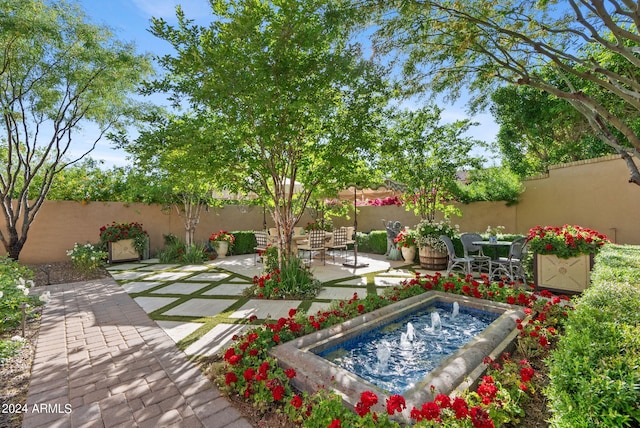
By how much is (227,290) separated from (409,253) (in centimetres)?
503

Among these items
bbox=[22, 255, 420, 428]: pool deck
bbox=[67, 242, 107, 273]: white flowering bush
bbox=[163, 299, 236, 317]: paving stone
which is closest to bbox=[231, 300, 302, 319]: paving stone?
bbox=[22, 255, 420, 428]: pool deck

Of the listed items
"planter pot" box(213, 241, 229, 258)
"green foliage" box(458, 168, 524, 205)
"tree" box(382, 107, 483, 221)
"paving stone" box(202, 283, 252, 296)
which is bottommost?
"paving stone" box(202, 283, 252, 296)

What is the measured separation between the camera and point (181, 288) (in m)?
5.39

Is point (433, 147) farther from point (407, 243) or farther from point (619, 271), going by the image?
point (619, 271)

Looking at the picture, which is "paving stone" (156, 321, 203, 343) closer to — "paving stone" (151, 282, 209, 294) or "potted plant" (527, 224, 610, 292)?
"paving stone" (151, 282, 209, 294)

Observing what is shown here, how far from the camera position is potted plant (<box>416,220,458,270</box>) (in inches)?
276

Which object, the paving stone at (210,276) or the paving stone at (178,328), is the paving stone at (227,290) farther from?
the paving stone at (178,328)

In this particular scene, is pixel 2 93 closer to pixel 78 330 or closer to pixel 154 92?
Result: pixel 154 92

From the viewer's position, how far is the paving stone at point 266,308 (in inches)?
154

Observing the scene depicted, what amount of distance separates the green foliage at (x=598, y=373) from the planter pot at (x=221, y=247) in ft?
28.7

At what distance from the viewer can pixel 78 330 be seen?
11.3ft

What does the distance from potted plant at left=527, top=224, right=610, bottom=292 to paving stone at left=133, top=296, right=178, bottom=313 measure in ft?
19.5

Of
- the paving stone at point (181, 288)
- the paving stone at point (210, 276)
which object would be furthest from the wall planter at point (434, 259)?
the paving stone at point (181, 288)

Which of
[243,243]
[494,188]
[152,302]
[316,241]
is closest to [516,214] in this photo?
[494,188]
